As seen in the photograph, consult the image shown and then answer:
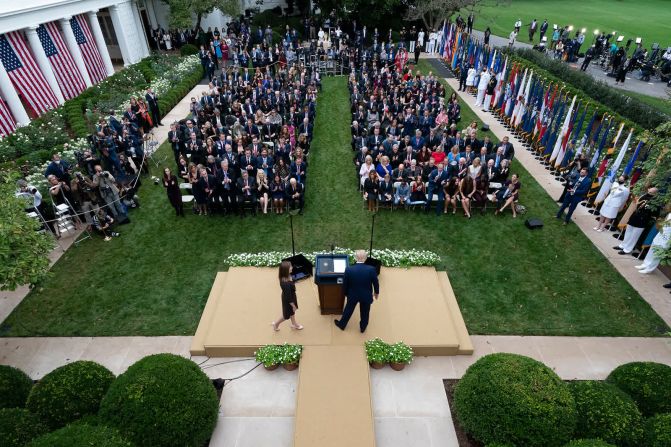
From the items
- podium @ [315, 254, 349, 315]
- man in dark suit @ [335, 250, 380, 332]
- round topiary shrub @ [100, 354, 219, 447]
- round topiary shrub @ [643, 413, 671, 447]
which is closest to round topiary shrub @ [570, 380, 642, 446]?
round topiary shrub @ [643, 413, 671, 447]

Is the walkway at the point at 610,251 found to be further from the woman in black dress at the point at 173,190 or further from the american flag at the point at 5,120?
the american flag at the point at 5,120

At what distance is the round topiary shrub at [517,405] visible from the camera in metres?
5.19

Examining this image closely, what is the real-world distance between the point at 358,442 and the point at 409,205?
7520 mm

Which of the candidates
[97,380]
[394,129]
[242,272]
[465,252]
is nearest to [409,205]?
[465,252]

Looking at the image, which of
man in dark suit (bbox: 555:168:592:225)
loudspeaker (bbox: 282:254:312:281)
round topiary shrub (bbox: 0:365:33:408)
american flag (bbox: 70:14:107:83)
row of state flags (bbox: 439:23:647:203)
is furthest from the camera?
american flag (bbox: 70:14:107:83)

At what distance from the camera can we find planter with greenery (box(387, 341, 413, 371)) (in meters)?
7.13

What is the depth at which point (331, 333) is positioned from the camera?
7.66m

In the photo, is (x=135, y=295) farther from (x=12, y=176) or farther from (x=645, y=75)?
(x=645, y=75)

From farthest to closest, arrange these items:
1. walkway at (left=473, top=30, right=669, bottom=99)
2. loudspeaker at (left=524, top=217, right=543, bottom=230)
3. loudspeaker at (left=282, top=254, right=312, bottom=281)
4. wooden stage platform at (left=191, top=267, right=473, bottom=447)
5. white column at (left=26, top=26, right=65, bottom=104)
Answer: walkway at (left=473, top=30, right=669, bottom=99), white column at (left=26, top=26, right=65, bottom=104), loudspeaker at (left=524, top=217, right=543, bottom=230), loudspeaker at (left=282, top=254, right=312, bottom=281), wooden stage platform at (left=191, top=267, right=473, bottom=447)

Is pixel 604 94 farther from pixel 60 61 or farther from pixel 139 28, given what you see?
pixel 139 28

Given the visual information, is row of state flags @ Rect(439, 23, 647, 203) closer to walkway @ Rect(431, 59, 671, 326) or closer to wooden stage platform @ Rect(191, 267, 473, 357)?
walkway @ Rect(431, 59, 671, 326)

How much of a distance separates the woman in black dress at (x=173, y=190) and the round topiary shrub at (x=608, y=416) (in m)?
10.4

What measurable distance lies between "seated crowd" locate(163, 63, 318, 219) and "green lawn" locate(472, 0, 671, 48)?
26601 mm

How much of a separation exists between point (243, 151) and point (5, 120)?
1153cm
